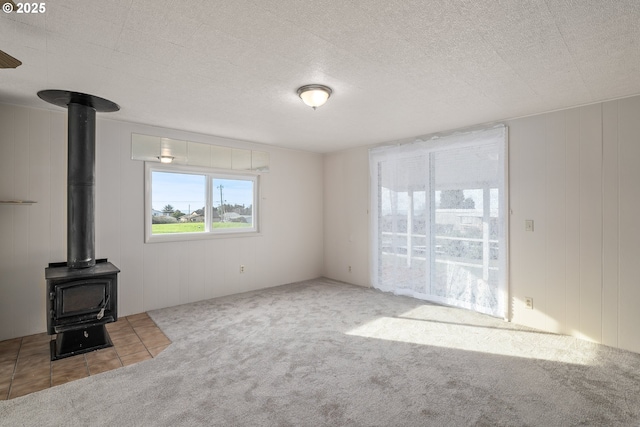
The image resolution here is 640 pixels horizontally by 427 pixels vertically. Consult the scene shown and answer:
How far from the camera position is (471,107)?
11.2 feet

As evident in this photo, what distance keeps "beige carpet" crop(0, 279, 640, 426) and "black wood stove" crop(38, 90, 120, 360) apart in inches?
26.6

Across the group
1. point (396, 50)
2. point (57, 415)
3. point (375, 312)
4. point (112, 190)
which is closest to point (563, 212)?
point (375, 312)

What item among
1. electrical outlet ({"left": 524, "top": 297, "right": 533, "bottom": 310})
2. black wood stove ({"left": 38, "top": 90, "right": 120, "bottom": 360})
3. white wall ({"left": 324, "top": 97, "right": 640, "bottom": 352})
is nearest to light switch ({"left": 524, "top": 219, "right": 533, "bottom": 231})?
white wall ({"left": 324, "top": 97, "right": 640, "bottom": 352})

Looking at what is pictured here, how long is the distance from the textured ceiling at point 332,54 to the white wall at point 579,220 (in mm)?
306

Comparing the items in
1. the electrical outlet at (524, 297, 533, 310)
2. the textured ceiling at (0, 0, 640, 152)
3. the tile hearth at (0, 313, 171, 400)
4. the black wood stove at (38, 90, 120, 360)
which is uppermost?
the textured ceiling at (0, 0, 640, 152)

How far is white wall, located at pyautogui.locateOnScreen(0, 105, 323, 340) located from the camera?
3.35m

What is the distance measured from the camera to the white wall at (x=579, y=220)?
304cm

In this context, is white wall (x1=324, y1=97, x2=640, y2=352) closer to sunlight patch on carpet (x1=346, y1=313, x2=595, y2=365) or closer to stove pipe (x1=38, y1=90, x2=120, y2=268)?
sunlight patch on carpet (x1=346, y1=313, x2=595, y2=365)

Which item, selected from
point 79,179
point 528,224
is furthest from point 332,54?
point 528,224

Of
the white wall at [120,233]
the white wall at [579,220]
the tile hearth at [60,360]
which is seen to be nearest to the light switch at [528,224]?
the white wall at [579,220]

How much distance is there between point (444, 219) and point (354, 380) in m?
2.74

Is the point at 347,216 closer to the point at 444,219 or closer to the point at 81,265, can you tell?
the point at 444,219

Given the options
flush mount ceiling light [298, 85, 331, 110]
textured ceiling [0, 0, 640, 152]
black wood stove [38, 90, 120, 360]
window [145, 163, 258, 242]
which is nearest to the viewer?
textured ceiling [0, 0, 640, 152]

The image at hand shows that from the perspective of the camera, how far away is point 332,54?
2.25 metres
